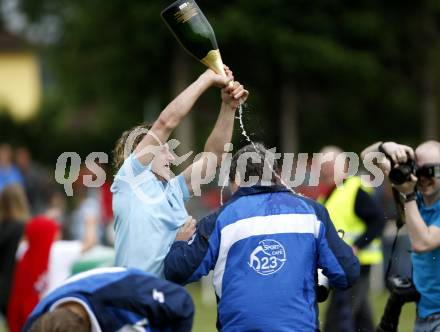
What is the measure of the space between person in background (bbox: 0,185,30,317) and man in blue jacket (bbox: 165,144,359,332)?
4.71 metres

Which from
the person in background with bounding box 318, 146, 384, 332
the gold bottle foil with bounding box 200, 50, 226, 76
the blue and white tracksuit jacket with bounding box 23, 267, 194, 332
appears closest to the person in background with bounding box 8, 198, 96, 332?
the person in background with bounding box 318, 146, 384, 332

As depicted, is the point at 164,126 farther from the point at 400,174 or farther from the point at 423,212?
the point at 423,212

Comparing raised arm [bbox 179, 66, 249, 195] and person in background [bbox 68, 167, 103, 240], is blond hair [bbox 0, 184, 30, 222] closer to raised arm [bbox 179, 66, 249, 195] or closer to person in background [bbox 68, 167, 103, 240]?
person in background [bbox 68, 167, 103, 240]

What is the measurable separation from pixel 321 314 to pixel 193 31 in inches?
239

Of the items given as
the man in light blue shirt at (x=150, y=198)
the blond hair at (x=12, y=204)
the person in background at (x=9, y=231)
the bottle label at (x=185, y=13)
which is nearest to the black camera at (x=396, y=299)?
the man in light blue shirt at (x=150, y=198)

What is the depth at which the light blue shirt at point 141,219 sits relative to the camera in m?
5.27

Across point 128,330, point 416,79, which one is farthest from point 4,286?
point 416,79

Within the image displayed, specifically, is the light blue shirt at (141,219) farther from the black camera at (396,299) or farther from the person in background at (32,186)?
the person in background at (32,186)

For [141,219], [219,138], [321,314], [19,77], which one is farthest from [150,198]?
[19,77]

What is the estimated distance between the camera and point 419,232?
573 centimetres

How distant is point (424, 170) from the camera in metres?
5.90

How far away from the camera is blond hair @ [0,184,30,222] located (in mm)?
9789

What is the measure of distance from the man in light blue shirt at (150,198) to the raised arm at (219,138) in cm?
25

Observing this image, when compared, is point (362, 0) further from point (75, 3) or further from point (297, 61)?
point (75, 3)
